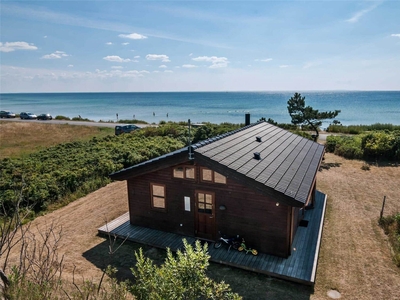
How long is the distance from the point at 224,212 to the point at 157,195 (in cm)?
270

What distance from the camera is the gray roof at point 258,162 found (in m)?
8.90

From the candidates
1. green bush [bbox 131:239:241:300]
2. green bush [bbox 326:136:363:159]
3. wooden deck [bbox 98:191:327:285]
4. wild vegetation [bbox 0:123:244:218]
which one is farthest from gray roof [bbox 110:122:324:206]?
green bush [bbox 326:136:363:159]

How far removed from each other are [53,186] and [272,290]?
11579 mm

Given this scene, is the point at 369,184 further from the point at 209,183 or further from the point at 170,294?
the point at 170,294

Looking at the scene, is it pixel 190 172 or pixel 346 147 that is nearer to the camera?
pixel 190 172

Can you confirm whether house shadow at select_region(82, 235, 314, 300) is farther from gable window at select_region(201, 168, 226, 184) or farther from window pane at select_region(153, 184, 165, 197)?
gable window at select_region(201, 168, 226, 184)

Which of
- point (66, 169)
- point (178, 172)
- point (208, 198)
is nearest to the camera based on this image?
point (208, 198)

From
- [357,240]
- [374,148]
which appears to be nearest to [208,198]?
[357,240]

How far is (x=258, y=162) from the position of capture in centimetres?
1036

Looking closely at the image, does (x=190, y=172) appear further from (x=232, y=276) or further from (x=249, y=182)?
(x=232, y=276)

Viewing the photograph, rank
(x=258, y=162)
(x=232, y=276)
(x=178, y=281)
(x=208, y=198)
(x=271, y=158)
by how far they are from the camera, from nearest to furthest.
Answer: (x=178, y=281)
(x=232, y=276)
(x=208, y=198)
(x=258, y=162)
(x=271, y=158)

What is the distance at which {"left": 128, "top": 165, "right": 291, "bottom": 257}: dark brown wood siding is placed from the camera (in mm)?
9109

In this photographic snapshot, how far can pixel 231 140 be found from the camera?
11.8 m

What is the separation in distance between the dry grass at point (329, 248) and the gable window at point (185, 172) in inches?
107
